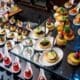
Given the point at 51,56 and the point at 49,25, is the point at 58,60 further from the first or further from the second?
the point at 49,25

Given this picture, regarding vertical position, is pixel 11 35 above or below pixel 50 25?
below

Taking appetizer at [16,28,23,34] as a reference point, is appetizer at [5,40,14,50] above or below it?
below

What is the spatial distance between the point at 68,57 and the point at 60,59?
0.20ft

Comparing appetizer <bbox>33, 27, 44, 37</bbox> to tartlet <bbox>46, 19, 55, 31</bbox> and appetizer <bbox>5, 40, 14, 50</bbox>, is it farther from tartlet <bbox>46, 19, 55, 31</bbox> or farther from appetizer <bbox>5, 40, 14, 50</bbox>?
appetizer <bbox>5, 40, 14, 50</bbox>

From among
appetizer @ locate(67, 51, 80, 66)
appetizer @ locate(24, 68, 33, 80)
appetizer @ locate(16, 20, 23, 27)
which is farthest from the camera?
appetizer @ locate(16, 20, 23, 27)

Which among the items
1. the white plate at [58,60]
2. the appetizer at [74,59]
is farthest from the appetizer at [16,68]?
the appetizer at [74,59]

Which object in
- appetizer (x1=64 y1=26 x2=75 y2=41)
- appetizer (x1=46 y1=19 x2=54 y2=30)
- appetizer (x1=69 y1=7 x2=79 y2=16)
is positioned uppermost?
appetizer (x1=69 y1=7 x2=79 y2=16)

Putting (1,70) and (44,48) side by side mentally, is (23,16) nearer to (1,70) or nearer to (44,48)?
(1,70)

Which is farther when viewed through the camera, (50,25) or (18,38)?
(18,38)

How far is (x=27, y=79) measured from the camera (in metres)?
2.05

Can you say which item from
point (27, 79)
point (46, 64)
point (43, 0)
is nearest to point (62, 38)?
point (46, 64)

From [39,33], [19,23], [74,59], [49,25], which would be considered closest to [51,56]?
[74,59]

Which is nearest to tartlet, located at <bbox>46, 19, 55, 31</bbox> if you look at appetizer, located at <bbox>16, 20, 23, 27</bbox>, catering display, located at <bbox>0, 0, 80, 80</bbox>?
catering display, located at <bbox>0, 0, 80, 80</bbox>

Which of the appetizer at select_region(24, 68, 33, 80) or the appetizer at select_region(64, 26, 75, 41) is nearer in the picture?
the appetizer at select_region(64, 26, 75, 41)
